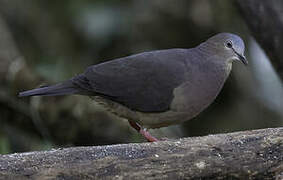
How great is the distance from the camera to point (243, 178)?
2971mm

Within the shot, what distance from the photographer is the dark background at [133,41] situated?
20.4ft

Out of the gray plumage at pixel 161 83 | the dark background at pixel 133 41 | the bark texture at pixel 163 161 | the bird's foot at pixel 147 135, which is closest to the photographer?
the bark texture at pixel 163 161

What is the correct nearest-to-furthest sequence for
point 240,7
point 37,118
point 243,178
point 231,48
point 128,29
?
1. point 243,178
2. point 231,48
3. point 240,7
4. point 37,118
5. point 128,29

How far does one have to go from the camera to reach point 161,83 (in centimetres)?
406

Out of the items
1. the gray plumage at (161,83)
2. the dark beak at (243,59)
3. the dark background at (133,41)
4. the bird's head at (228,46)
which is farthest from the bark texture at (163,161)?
the dark background at (133,41)

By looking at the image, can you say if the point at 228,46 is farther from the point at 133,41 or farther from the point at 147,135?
the point at 133,41

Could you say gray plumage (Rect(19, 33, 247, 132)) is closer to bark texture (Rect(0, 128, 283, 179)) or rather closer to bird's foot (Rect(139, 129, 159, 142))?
bird's foot (Rect(139, 129, 159, 142))

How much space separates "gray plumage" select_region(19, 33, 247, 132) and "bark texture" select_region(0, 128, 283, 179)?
0.80 m

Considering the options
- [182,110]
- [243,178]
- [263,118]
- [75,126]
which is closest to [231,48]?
[182,110]

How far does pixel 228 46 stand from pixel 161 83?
0.58m

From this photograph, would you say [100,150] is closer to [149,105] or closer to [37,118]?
[149,105]

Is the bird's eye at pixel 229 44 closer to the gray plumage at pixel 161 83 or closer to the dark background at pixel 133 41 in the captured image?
the gray plumage at pixel 161 83

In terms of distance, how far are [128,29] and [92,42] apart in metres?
0.50

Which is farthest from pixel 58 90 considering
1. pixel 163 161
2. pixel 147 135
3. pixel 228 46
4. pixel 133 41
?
pixel 133 41
